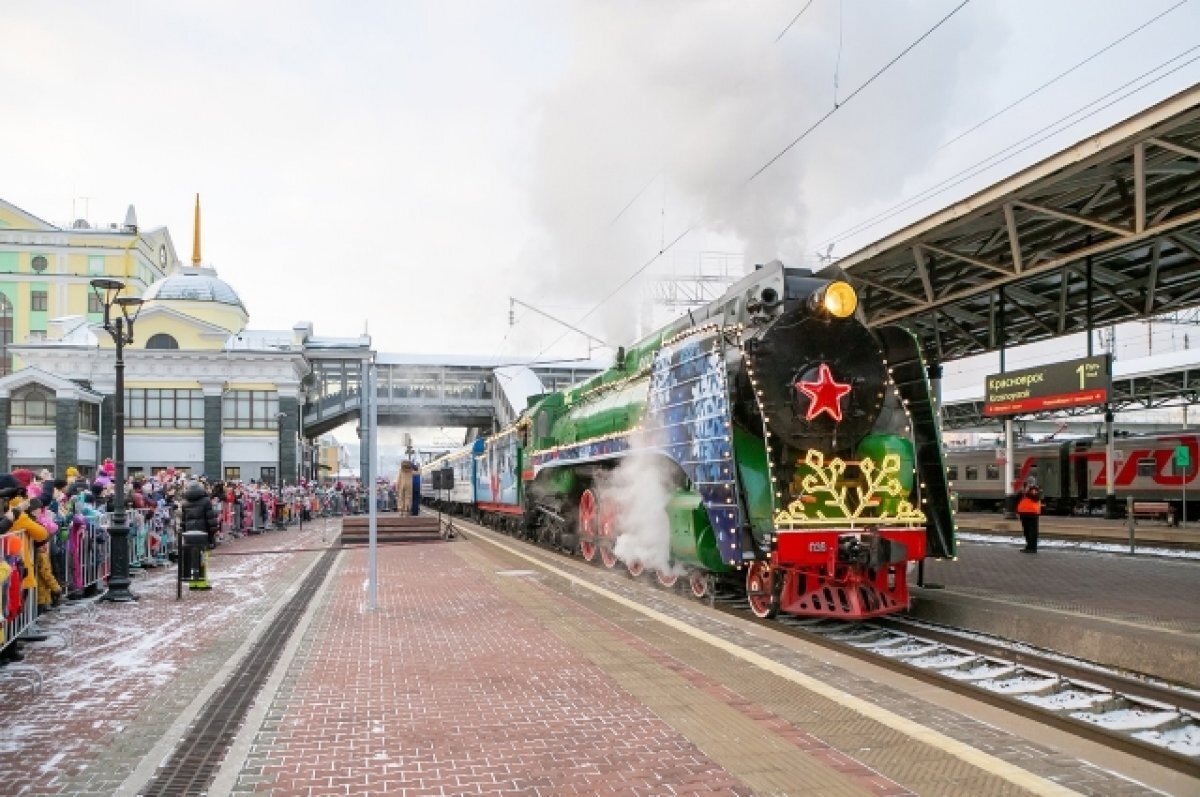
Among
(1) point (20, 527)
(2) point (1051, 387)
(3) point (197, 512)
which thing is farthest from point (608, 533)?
(2) point (1051, 387)

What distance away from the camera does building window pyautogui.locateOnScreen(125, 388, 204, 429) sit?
4088cm

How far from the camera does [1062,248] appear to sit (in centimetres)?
1291

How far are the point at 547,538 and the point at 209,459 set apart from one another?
90.7ft

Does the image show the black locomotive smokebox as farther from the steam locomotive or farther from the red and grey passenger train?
the red and grey passenger train

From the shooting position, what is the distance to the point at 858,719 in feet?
18.1

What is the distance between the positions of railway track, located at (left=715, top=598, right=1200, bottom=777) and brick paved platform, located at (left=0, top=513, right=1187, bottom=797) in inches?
13.1

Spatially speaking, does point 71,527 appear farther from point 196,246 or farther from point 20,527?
point 196,246

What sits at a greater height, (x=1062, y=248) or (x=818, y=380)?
(x=1062, y=248)

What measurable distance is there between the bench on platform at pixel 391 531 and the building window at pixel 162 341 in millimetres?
23681

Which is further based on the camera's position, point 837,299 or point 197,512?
point 197,512

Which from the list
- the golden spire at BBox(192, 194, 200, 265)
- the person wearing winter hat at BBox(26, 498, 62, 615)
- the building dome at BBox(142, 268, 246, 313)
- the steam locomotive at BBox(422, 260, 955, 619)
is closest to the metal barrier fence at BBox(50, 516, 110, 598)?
the person wearing winter hat at BBox(26, 498, 62, 615)

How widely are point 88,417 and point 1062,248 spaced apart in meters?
40.2

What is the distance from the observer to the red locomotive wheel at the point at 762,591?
9.27 m

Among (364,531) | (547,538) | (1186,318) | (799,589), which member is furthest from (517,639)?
(1186,318)
